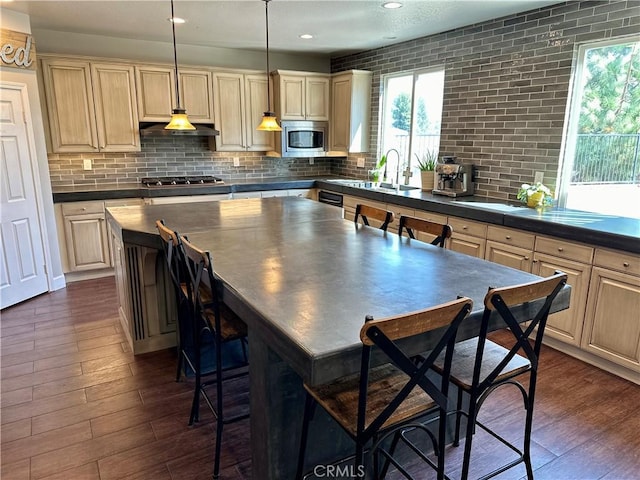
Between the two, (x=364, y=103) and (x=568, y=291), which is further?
(x=364, y=103)

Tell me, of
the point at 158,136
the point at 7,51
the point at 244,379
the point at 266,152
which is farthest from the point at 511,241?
the point at 7,51

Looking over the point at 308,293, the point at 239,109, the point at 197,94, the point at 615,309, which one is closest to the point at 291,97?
the point at 239,109

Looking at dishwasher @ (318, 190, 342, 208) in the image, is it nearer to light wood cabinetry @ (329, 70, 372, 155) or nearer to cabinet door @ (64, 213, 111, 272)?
light wood cabinetry @ (329, 70, 372, 155)

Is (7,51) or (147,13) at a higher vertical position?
(147,13)

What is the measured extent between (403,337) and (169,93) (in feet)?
14.8

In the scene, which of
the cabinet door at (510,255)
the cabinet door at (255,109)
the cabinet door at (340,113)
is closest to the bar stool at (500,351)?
the cabinet door at (510,255)

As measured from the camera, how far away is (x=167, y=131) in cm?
475

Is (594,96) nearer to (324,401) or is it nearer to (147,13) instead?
(324,401)

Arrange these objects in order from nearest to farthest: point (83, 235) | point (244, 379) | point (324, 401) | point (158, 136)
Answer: point (324, 401)
point (244, 379)
point (83, 235)
point (158, 136)

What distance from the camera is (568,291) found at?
5.64ft

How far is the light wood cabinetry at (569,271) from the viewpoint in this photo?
2.83m

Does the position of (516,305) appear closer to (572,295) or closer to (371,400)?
(371,400)

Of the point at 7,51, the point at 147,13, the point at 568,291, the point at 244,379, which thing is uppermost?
the point at 147,13

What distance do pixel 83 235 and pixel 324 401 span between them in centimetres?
395
